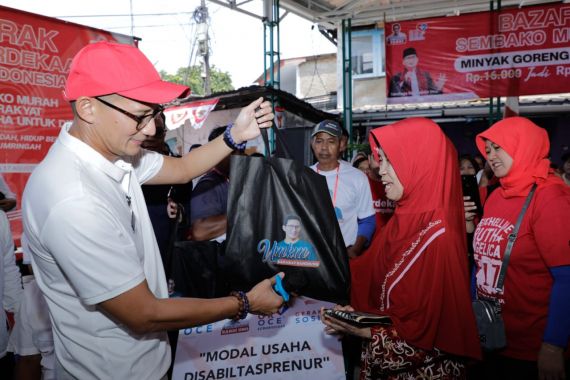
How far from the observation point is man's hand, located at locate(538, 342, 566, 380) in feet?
7.40

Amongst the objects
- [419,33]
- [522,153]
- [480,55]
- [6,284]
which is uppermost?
[419,33]

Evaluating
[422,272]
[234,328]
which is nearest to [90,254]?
[422,272]

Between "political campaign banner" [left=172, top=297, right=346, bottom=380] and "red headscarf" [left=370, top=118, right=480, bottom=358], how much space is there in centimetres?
127

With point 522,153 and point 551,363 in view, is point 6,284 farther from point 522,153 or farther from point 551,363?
point 522,153

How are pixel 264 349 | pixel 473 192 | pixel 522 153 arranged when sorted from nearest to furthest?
pixel 522 153, pixel 473 192, pixel 264 349

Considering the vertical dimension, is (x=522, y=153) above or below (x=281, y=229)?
above

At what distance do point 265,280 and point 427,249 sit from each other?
79cm

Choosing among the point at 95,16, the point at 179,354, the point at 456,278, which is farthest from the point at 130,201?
the point at 95,16

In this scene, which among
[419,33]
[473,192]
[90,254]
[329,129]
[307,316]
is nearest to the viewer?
[90,254]

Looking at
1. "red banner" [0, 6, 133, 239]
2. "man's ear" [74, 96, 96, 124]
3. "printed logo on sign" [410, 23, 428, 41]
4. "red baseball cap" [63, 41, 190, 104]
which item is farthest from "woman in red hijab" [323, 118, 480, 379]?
"printed logo on sign" [410, 23, 428, 41]

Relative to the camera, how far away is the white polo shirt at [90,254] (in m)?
1.48

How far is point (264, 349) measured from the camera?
11.1 feet

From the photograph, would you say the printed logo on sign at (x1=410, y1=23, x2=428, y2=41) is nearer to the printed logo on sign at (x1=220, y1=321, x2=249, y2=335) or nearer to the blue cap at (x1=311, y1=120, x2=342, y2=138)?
the blue cap at (x1=311, y1=120, x2=342, y2=138)

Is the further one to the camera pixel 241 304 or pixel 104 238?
pixel 241 304
